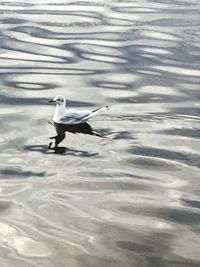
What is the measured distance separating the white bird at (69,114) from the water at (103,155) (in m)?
0.32

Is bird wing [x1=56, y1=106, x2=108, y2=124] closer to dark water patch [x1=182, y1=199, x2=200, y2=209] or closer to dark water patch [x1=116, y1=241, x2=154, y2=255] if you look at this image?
dark water patch [x1=182, y1=199, x2=200, y2=209]

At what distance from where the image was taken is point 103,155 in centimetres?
1170

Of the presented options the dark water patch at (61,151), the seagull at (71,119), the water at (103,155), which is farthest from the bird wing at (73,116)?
the dark water patch at (61,151)

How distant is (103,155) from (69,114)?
2.41 m

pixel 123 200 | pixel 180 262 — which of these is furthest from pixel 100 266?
pixel 123 200

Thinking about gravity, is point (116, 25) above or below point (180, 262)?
above

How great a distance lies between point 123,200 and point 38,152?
2.69 m

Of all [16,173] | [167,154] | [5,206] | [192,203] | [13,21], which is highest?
[13,21]

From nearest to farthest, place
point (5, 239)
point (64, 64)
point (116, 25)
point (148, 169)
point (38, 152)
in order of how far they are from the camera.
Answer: point (5, 239)
point (148, 169)
point (38, 152)
point (64, 64)
point (116, 25)

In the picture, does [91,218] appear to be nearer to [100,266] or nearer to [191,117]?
[100,266]

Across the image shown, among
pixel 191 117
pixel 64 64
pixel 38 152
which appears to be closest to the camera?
pixel 38 152

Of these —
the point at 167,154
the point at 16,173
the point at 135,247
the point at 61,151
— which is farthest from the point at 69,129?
the point at 135,247

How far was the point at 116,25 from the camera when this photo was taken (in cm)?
2567

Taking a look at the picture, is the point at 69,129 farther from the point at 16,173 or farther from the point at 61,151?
the point at 16,173
